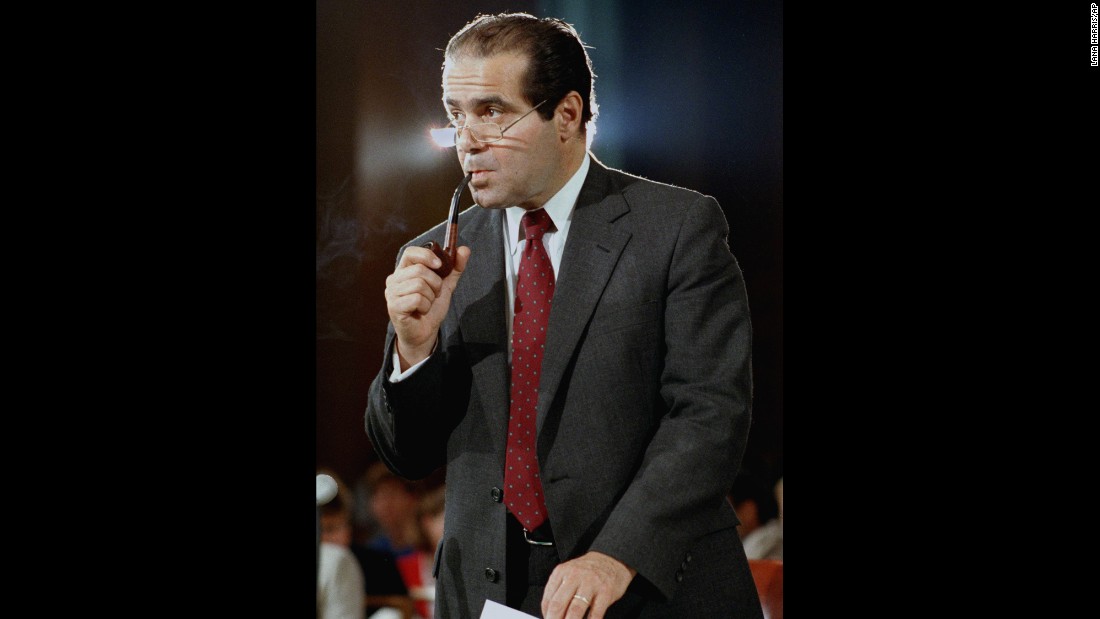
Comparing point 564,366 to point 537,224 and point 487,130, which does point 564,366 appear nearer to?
point 537,224

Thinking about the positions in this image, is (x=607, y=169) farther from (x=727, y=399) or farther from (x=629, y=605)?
(x=629, y=605)

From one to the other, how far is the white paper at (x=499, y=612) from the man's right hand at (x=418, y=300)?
552 millimetres

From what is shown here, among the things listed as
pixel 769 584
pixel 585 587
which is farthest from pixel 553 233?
pixel 769 584

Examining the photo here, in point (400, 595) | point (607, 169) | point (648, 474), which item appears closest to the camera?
point (648, 474)

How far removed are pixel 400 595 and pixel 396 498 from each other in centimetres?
24

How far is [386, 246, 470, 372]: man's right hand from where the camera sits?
2340mm

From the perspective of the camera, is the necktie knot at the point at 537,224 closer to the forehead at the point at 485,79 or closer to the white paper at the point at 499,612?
the forehead at the point at 485,79

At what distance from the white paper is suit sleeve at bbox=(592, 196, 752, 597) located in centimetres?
23

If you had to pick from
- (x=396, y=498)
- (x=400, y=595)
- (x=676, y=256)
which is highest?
(x=676, y=256)

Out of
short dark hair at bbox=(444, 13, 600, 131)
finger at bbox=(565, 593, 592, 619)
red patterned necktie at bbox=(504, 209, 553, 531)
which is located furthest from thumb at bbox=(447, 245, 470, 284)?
finger at bbox=(565, 593, 592, 619)

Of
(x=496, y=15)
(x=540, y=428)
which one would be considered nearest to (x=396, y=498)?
(x=540, y=428)

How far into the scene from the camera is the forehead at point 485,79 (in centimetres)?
240

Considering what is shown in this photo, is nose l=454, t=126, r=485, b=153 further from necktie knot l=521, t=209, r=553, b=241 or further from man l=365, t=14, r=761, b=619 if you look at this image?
necktie knot l=521, t=209, r=553, b=241

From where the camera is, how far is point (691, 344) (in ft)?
7.55
